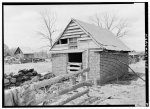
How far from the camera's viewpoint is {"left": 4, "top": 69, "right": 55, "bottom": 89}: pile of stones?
17.6ft

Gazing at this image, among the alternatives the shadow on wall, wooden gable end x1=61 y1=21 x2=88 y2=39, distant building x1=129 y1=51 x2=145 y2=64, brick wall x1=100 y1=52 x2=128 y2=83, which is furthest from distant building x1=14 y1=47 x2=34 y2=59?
distant building x1=129 y1=51 x2=145 y2=64

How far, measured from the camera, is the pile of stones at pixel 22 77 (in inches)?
211

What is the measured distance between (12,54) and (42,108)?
1.55 m

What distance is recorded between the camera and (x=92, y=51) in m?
7.03

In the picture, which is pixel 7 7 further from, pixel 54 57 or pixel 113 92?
pixel 113 92

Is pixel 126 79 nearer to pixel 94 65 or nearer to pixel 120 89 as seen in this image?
pixel 120 89

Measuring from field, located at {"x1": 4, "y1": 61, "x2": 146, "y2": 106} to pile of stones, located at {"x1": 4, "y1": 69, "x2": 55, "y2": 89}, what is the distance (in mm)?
119

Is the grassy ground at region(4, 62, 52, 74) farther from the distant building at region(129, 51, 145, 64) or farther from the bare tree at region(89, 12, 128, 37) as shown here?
the distant building at region(129, 51, 145, 64)

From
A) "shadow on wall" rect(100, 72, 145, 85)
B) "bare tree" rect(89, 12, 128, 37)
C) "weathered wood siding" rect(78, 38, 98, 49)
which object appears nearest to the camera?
"bare tree" rect(89, 12, 128, 37)

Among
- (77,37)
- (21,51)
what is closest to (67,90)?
(21,51)

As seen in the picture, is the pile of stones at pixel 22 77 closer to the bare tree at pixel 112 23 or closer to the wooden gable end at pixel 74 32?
the wooden gable end at pixel 74 32

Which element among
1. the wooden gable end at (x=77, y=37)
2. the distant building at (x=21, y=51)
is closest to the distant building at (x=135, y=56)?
the wooden gable end at (x=77, y=37)

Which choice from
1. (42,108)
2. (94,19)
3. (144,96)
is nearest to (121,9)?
(94,19)

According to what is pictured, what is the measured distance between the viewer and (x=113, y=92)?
19.3ft
